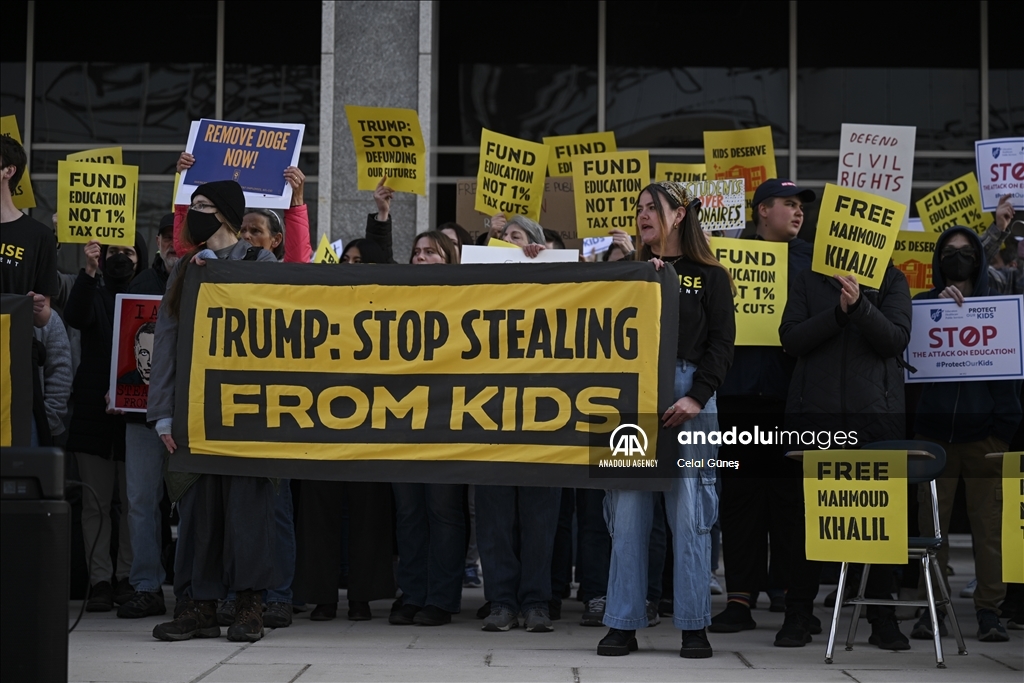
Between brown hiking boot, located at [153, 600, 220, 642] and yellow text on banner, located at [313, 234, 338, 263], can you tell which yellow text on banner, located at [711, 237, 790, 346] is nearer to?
yellow text on banner, located at [313, 234, 338, 263]

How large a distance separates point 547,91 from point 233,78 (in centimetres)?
340

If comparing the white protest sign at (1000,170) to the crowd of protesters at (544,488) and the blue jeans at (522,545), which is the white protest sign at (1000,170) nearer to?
the crowd of protesters at (544,488)

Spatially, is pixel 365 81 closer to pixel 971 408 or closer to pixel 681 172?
pixel 681 172

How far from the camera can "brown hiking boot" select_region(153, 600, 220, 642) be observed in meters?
6.46

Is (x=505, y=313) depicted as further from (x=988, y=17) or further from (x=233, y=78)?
(x=988, y=17)

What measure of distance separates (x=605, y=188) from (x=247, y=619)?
159 inches

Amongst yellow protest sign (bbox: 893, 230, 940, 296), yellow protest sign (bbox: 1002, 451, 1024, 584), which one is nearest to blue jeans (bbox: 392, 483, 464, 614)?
yellow protest sign (bbox: 1002, 451, 1024, 584)

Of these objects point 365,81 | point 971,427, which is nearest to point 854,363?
point 971,427

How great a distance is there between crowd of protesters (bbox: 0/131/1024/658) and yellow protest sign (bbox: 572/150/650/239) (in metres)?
0.48

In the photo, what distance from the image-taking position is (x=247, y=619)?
6500mm

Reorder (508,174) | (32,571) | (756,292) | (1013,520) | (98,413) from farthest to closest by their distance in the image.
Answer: (508,174), (98,413), (756,292), (1013,520), (32,571)

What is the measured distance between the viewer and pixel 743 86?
13.8 metres

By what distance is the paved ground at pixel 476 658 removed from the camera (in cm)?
558

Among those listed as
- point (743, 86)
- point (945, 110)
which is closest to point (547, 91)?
point (743, 86)
